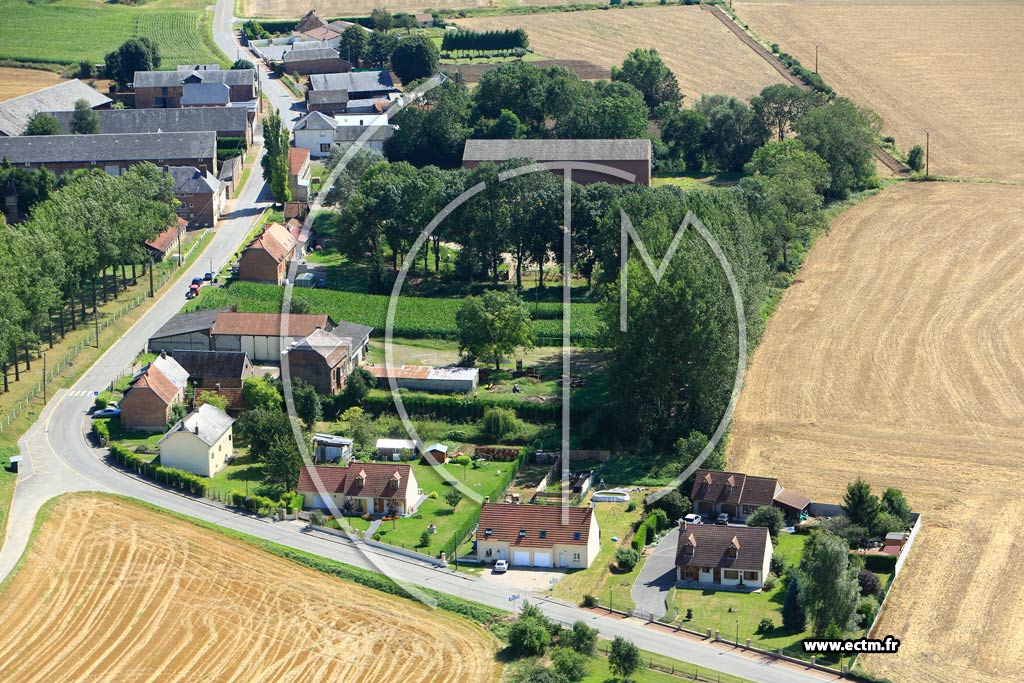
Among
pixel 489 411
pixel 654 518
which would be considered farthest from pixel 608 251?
pixel 654 518

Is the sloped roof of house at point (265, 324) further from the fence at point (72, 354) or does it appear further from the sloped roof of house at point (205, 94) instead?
the sloped roof of house at point (205, 94)

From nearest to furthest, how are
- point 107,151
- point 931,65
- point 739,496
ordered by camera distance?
1. point 739,496
2. point 107,151
3. point 931,65

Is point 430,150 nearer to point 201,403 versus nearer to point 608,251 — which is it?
point 608,251

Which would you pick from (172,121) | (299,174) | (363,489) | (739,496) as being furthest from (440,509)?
(172,121)

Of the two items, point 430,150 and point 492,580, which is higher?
point 430,150

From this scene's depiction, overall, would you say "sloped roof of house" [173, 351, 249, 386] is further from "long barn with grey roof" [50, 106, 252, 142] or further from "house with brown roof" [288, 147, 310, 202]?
"long barn with grey roof" [50, 106, 252, 142]

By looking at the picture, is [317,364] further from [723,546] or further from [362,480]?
[723,546]
